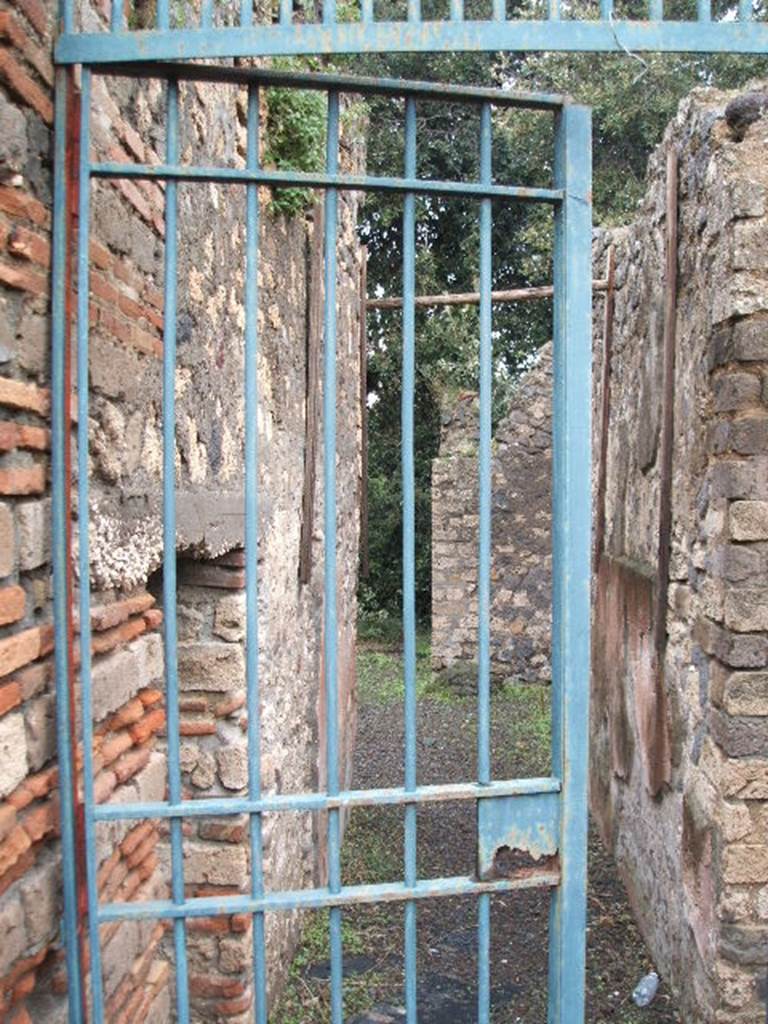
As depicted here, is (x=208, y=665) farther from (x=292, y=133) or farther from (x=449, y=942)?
(x=449, y=942)

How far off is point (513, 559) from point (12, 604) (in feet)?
28.5

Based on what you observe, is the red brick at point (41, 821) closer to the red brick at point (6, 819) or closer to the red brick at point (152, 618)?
the red brick at point (6, 819)

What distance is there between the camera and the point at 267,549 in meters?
3.45

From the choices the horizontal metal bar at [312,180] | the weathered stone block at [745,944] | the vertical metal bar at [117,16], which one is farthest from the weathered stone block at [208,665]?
the weathered stone block at [745,944]

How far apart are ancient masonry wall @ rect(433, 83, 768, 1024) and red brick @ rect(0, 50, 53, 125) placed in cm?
242

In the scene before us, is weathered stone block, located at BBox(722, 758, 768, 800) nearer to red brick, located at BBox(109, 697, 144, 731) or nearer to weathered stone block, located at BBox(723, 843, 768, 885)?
weathered stone block, located at BBox(723, 843, 768, 885)

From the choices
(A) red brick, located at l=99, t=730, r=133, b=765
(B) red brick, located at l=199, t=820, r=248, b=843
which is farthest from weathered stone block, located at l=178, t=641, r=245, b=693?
(A) red brick, located at l=99, t=730, r=133, b=765

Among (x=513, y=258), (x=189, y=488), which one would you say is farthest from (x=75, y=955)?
(x=513, y=258)

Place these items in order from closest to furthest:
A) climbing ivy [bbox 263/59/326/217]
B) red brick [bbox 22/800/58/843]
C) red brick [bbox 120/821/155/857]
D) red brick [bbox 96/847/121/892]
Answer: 1. red brick [bbox 22/800/58/843]
2. red brick [bbox 96/847/121/892]
3. red brick [bbox 120/821/155/857]
4. climbing ivy [bbox 263/59/326/217]

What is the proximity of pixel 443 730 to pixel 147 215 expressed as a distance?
21.7ft

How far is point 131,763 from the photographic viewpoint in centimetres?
214

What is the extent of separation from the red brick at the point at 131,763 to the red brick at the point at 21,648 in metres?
0.52

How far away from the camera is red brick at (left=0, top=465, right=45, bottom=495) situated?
1.54 meters

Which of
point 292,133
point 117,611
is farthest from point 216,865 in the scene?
point 292,133
